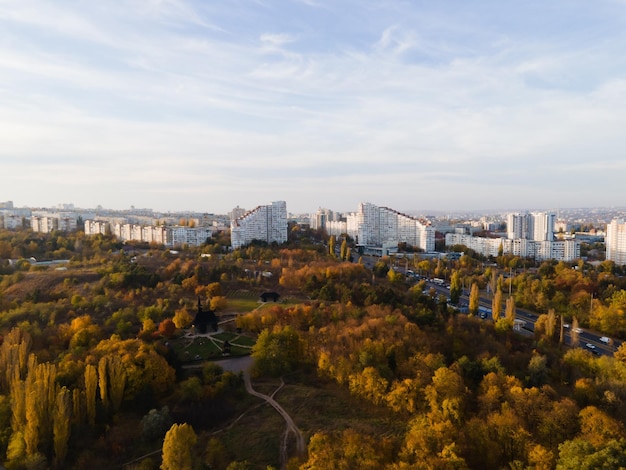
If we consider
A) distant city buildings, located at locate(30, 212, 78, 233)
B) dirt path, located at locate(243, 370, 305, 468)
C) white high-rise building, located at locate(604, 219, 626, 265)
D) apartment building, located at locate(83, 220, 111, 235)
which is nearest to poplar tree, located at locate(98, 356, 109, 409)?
dirt path, located at locate(243, 370, 305, 468)

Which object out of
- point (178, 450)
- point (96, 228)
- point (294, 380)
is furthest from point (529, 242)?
point (96, 228)

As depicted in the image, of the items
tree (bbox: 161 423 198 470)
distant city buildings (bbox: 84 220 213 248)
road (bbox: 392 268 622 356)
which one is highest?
distant city buildings (bbox: 84 220 213 248)

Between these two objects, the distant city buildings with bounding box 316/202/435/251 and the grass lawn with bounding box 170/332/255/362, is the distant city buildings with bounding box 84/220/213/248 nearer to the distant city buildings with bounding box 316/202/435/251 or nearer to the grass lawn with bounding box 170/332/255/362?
the distant city buildings with bounding box 316/202/435/251

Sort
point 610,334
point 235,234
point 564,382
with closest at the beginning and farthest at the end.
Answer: point 564,382 → point 610,334 → point 235,234

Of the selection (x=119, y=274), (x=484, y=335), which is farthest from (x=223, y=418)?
(x=119, y=274)

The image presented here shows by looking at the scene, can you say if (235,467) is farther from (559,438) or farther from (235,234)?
(235,234)

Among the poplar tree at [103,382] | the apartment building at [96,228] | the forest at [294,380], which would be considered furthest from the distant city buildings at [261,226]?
the poplar tree at [103,382]
